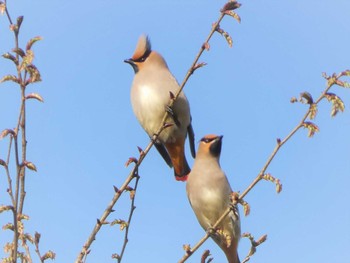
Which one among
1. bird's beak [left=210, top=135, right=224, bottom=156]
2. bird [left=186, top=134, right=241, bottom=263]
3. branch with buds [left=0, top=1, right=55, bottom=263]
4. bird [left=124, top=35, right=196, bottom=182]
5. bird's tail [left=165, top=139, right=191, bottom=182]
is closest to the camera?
branch with buds [left=0, top=1, right=55, bottom=263]

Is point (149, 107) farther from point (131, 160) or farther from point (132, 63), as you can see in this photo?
point (131, 160)

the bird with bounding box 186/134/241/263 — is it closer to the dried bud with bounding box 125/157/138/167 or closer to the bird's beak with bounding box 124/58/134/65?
the bird's beak with bounding box 124/58/134/65

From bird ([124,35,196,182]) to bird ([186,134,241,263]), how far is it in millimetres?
189

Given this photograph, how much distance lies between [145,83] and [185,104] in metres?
0.42

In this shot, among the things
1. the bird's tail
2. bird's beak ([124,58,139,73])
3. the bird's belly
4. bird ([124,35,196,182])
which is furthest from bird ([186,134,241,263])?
bird's beak ([124,58,139,73])

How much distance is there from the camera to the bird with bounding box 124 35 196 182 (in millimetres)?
4945

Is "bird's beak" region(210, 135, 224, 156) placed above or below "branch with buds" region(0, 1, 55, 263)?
above

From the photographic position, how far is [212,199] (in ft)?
15.7

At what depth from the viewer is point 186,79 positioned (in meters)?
3.10

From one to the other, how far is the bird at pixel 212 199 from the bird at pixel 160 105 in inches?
7.4

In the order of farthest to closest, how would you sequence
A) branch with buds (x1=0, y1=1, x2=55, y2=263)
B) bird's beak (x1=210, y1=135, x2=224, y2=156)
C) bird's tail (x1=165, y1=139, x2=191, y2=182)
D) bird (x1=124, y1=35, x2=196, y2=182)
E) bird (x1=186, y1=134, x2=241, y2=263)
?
bird's beak (x1=210, y1=135, x2=224, y2=156), bird's tail (x1=165, y1=139, x2=191, y2=182), bird (x1=124, y1=35, x2=196, y2=182), bird (x1=186, y1=134, x2=241, y2=263), branch with buds (x1=0, y1=1, x2=55, y2=263)

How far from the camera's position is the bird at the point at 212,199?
4.70 m

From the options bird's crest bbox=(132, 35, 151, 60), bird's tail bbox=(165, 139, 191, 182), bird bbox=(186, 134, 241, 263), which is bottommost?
bird bbox=(186, 134, 241, 263)

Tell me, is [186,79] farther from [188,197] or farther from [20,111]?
[188,197]
